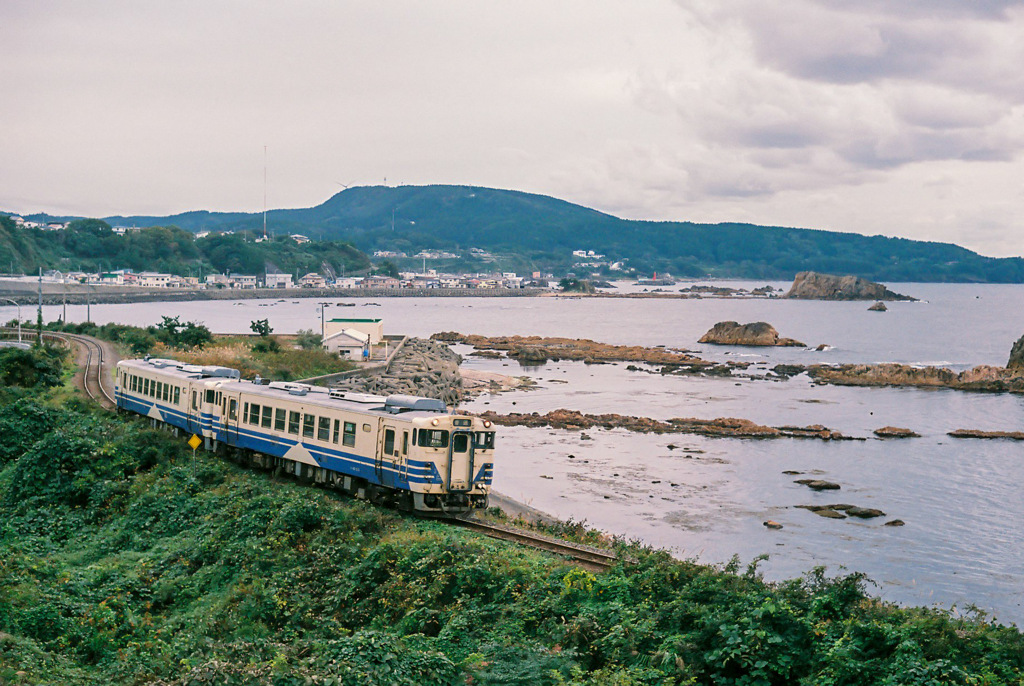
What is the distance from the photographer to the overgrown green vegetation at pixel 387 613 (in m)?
11.6

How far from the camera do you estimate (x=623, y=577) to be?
49.4ft

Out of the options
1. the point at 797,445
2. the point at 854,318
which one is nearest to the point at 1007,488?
the point at 797,445

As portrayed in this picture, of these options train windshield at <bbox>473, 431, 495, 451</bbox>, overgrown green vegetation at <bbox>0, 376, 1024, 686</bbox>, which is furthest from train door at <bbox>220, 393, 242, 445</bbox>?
train windshield at <bbox>473, 431, 495, 451</bbox>

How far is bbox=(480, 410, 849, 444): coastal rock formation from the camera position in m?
48.3

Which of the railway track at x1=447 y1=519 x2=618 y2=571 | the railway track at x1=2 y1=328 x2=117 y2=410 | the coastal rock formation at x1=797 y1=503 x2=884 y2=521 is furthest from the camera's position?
the railway track at x1=2 y1=328 x2=117 y2=410

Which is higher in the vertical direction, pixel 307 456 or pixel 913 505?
pixel 307 456

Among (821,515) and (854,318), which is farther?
(854,318)

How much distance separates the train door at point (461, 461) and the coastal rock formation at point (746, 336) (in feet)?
309

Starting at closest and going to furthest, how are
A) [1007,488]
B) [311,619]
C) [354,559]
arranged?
[311,619], [354,559], [1007,488]

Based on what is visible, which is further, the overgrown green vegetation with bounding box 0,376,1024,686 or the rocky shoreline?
the rocky shoreline

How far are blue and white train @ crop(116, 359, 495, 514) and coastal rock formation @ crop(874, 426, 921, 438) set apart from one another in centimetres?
3500

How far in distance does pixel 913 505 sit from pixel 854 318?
145 meters

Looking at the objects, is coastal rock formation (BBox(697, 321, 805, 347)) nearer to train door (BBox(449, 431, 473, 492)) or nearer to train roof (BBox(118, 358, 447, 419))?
train roof (BBox(118, 358, 447, 419))

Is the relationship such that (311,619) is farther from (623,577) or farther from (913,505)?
(913,505)
